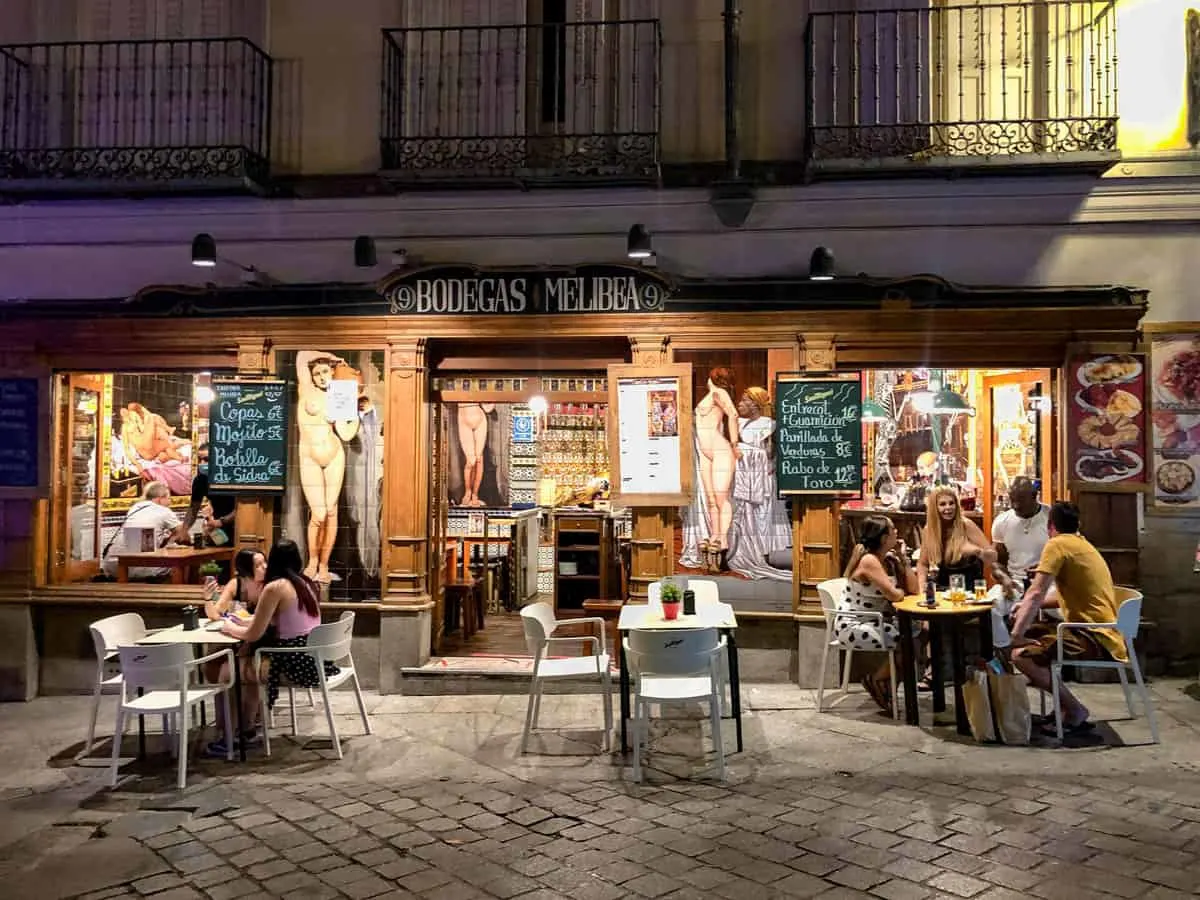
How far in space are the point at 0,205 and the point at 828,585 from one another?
8.31 m

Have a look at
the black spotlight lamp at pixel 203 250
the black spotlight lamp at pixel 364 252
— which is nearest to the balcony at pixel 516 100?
the black spotlight lamp at pixel 364 252

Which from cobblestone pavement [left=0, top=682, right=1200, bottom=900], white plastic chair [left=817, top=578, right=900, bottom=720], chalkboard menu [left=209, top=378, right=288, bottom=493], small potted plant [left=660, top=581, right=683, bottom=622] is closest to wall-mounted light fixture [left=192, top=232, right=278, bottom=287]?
chalkboard menu [left=209, top=378, right=288, bottom=493]

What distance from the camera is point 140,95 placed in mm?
9141

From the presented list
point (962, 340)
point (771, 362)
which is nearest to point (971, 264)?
point (962, 340)

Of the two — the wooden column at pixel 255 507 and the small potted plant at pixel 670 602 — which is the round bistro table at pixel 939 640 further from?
the wooden column at pixel 255 507

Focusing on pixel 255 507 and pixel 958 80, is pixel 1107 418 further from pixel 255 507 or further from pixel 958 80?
pixel 255 507

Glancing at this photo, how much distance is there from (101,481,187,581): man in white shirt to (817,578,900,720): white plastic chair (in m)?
5.92

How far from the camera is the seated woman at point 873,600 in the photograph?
7219mm

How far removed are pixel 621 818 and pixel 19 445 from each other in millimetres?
6722

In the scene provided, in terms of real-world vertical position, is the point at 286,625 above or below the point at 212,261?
below

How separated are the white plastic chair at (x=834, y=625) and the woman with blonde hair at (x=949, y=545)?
748 millimetres

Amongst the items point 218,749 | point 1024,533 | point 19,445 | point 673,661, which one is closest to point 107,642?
point 218,749

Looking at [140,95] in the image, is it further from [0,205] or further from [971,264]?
[971,264]

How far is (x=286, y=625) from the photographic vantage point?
21.8 ft
